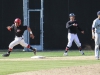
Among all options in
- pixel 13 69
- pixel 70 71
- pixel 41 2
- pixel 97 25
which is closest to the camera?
pixel 70 71

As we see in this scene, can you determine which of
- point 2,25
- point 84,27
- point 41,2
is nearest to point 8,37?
point 2,25

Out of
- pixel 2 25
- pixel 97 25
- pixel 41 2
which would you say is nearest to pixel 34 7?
pixel 41 2

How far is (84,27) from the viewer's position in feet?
88.5

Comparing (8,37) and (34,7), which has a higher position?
(34,7)

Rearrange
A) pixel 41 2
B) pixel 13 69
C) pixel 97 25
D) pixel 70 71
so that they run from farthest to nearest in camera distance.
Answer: pixel 41 2 → pixel 97 25 → pixel 13 69 → pixel 70 71

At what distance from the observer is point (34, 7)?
26531mm

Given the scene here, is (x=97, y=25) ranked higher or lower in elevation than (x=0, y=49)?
higher

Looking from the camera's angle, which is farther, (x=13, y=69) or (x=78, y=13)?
(x=78, y=13)

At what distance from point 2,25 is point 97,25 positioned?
9.15 meters

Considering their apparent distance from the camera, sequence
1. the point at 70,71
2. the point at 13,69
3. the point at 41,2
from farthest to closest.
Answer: the point at 41,2 < the point at 13,69 < the point at 70,71

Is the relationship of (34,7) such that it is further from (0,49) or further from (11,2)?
(0,49)

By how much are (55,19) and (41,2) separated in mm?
1302

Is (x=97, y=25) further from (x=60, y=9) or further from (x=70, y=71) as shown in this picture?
(x=60, y=9)

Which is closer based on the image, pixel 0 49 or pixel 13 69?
pixel 13 69
